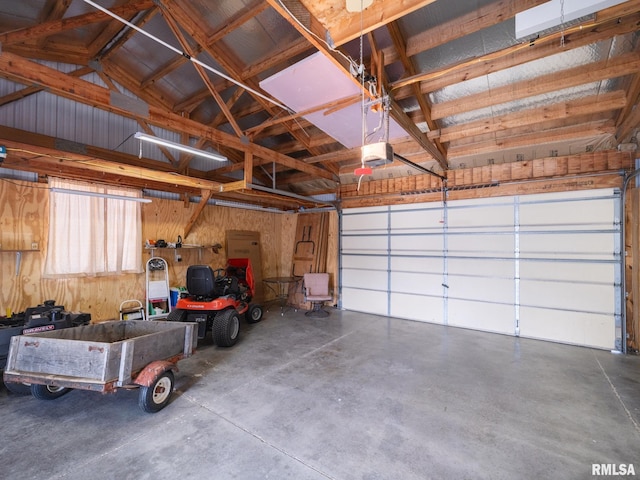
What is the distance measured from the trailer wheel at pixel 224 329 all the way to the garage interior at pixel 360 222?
20 cm

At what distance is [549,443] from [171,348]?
3492 mm

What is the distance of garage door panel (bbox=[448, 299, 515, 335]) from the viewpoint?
16.6ft

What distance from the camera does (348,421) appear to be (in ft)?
8.19

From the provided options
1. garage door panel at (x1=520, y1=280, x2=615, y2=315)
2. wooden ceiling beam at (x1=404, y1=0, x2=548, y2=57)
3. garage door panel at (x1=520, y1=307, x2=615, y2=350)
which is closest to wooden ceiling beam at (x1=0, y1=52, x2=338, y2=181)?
wooden ceiling beam at (x1=404, y1=0, x2=548, y2=57)

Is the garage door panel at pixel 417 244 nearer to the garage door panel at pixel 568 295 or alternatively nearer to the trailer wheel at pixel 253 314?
the garage door panel at pixel 568 295

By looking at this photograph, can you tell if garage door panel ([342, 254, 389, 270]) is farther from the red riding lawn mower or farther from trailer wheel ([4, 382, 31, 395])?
trailer wheel ([4, 382, 31, 395])

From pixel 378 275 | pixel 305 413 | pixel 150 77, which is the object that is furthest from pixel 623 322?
pixel 150 77

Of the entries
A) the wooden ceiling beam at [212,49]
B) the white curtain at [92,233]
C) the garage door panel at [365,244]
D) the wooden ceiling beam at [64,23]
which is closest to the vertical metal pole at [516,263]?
the garage door panel at [365,244]

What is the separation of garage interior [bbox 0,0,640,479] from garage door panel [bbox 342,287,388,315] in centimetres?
6

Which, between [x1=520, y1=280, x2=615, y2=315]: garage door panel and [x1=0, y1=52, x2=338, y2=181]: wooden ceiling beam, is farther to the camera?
[x1=520, y1=280, x2=615, y2=315]: garage door panel

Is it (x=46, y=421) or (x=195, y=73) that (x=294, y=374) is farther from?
(x=195, y=73)

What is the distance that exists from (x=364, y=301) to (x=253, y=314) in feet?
8.76

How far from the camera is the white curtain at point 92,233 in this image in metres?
4.42

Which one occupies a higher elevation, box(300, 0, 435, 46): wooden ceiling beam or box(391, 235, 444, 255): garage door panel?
box(300, 0, 435, 46): wooden ceiling beam
